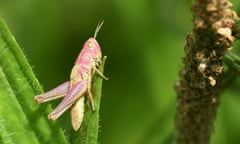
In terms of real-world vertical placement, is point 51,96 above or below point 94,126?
above

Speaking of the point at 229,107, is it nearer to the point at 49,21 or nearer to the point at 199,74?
the point at 49,21

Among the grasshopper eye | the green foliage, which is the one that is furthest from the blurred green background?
the green foliage

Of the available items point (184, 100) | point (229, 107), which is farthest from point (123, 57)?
point (184, 100)

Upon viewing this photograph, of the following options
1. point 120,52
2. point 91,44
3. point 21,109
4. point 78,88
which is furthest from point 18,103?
point 120,52

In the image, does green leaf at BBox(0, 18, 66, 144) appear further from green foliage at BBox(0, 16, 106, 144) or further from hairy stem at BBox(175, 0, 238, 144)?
hairy stem at BBox(175, 0, 238, 144)

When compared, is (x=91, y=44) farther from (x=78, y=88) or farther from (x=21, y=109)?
(x=21, y=109)
